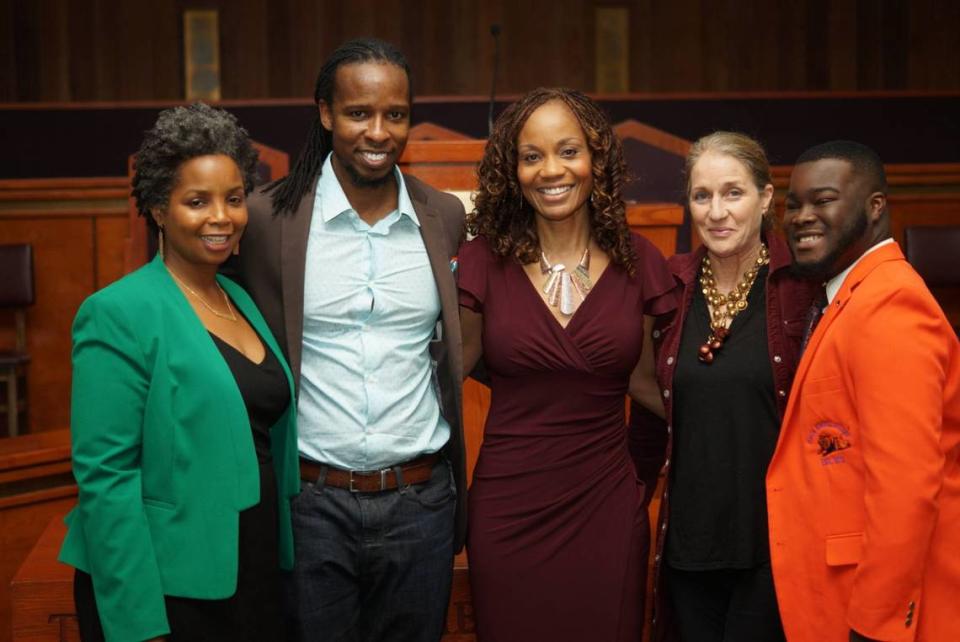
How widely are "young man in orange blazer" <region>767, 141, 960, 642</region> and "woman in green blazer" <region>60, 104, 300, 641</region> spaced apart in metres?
0.86

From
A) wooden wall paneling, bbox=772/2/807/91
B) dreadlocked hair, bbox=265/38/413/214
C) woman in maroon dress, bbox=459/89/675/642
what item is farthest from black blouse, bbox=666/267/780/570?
wooden wall paneling, bbox=772/2/807/91

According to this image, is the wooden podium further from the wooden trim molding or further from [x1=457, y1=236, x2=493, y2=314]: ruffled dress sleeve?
the wooden trim molding

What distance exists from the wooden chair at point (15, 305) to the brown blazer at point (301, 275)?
2.85 meters

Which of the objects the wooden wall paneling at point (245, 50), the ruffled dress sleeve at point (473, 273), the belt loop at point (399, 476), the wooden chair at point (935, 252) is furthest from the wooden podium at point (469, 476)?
the wooden wall paneling at point (245, 50)

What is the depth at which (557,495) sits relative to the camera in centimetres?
205

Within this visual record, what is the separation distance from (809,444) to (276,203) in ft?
3.39

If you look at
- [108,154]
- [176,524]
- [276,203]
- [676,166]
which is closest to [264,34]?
[108,154]

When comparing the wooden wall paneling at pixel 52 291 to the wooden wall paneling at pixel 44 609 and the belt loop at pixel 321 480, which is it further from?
the belt loop at pixel 321 480

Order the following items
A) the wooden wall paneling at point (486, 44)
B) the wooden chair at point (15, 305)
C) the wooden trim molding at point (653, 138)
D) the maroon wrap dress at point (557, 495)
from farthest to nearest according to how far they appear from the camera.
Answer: the wooden wall paneling at point (486, 44) < the wooden trim molding at point (653, 138) < the wooden chair at point (15, 305) < the maroon wrap dress at point (557, 495)

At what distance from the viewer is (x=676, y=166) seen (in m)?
4.60

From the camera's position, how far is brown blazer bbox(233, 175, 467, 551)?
196cm

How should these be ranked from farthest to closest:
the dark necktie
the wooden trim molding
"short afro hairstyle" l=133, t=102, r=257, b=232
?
the wooden trim molding, the dark necktie, "short afro hairstyle" l=133, t=102, r=257, b=232

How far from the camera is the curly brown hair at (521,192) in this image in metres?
2.11

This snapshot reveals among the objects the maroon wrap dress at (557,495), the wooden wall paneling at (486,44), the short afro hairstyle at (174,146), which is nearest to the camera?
the short afro hairstyle at (174,146)
